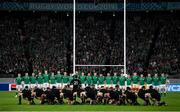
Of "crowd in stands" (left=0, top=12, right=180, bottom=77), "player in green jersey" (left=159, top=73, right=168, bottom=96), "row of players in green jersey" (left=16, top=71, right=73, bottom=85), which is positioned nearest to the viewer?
"row of players in green jersey" (left=16, top=71, right=73, bottom=85)

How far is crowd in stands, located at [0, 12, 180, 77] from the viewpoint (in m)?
45.8

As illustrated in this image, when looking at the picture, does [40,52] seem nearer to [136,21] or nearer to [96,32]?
[96,32]

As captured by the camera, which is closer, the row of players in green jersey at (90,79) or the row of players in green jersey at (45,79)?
the row of players in green jersey at (90,79)

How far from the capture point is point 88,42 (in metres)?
48.2

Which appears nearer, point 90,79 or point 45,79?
point 90,79

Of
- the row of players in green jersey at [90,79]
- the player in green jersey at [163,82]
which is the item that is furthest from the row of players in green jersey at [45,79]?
the player in green jersey at [163,82]

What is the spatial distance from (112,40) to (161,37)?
3.83 metres

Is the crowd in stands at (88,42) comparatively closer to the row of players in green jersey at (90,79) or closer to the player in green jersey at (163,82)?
the player in green jersey at (163,82)

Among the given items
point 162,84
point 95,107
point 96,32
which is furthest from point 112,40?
point 95,107

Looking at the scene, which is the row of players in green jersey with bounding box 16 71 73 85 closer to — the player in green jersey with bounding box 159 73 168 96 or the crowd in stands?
the player in green jersey with bounding box 159 73 168 96

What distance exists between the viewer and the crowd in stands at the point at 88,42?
45.8 meters

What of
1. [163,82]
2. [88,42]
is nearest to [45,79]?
[163,82]

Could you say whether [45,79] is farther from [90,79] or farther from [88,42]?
[88,42]

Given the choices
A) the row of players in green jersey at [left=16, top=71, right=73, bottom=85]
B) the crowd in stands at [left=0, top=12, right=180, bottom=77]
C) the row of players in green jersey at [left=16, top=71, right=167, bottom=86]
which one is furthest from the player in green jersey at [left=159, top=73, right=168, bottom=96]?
the crowd in stands at [left=0, top=12, right=180, bottom=77]
